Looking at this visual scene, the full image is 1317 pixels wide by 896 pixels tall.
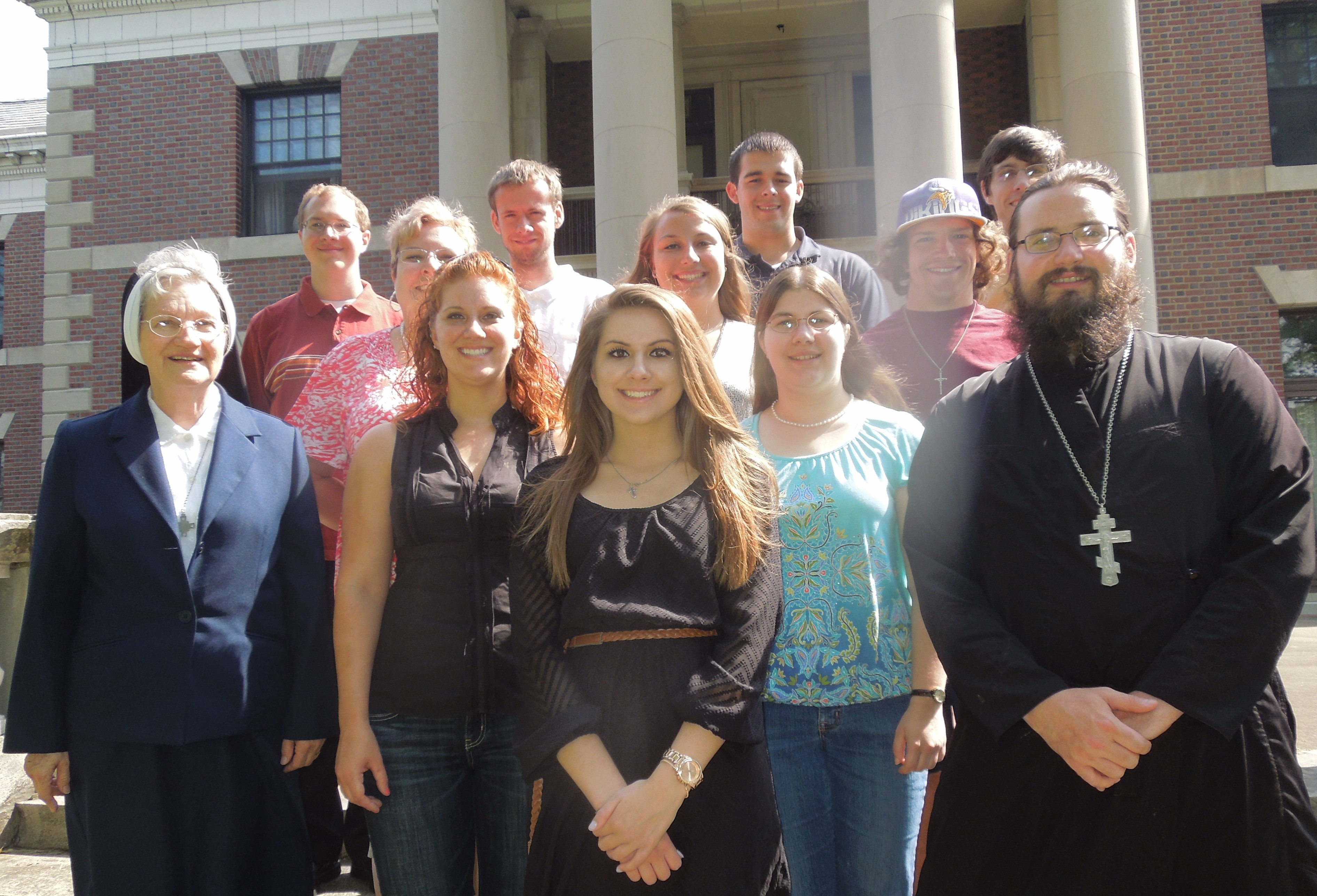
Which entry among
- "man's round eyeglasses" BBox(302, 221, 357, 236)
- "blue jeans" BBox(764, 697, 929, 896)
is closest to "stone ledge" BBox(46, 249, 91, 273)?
"man's round eyeglasses" BBox(302, 221, 357, 236)

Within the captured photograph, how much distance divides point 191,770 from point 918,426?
223 cm

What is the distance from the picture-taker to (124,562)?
2.52m

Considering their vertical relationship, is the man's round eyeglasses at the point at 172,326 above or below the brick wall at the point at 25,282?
below

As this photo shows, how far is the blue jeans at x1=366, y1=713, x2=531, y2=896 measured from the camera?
2.44 meters

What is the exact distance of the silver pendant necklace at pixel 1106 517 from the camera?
2160mm

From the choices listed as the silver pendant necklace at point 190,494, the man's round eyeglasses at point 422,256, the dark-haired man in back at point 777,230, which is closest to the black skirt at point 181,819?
the silver pendant necklace at point 190,494

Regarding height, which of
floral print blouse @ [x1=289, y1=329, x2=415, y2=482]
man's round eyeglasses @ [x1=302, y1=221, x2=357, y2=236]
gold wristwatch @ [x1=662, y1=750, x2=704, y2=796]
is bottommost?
gold wristwatch @ [x1=662, y1=750, x2=704, y2=796]

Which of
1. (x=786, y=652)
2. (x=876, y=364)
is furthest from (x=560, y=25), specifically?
(x=786, y=652)

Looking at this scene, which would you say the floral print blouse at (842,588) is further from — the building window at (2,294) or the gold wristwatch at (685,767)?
the building window at (2,294)

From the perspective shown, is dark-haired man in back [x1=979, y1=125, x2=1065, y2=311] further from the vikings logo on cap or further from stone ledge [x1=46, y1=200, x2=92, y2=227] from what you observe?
stone ledge [x1=46, y1=200, x2=92, y2=227]

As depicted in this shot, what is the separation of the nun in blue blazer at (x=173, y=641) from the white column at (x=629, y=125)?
6.65 meters

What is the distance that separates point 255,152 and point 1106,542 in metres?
13.8


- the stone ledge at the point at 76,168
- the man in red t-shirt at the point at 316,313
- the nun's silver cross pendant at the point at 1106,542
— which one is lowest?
the nun's silver cross pendant at the point at 1106,542

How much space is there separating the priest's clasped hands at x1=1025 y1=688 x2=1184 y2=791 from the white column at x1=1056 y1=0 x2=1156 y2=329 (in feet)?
27.4
